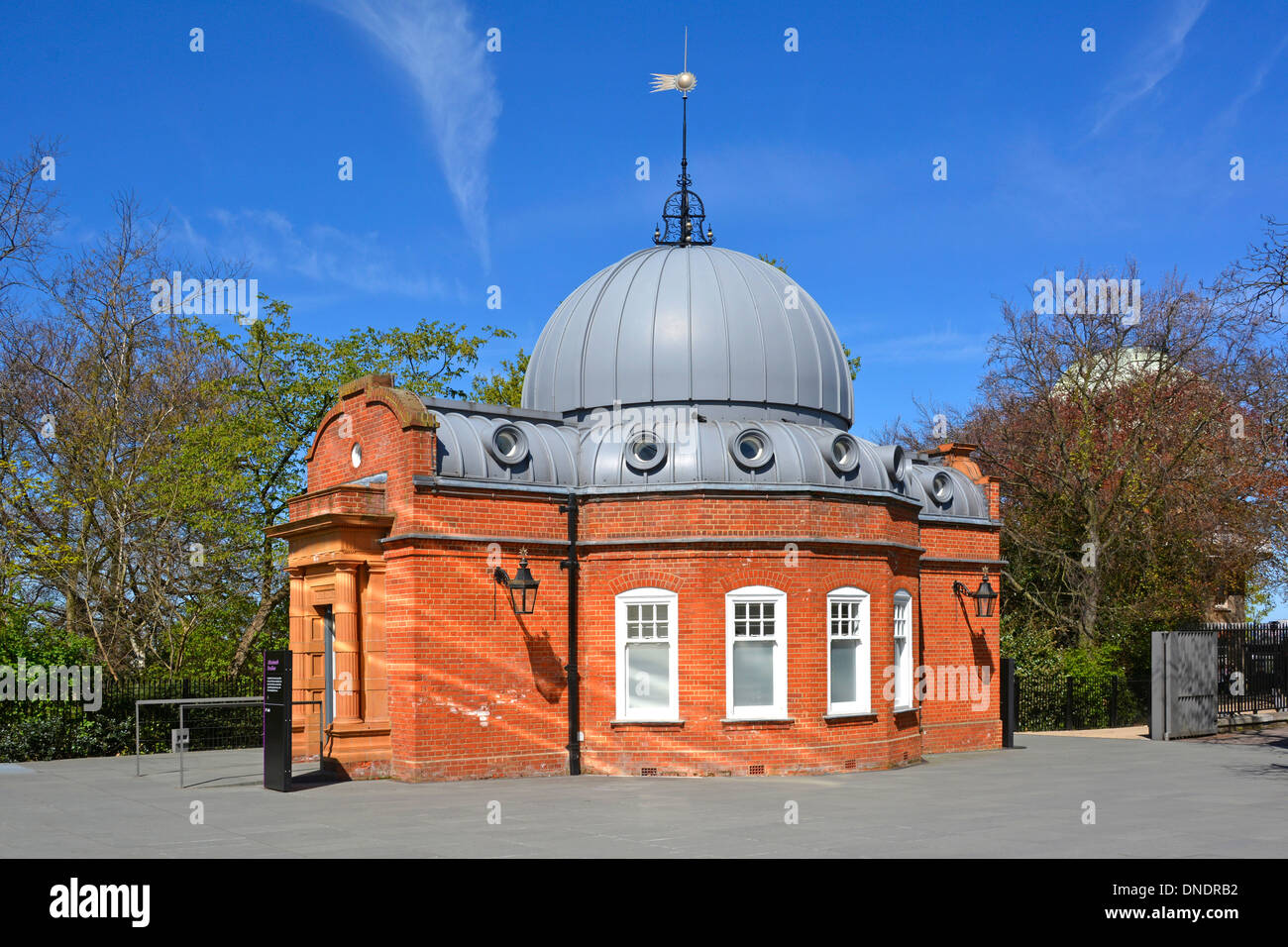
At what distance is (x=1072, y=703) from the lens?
2866 centimetres

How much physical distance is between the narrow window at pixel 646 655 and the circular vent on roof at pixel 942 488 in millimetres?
7781

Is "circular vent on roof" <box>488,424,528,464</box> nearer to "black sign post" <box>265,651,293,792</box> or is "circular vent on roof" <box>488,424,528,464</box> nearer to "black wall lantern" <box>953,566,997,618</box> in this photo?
"black sign post" <box>265,651,293,792</box>

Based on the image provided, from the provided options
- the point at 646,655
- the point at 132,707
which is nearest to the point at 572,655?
the point at 646,655

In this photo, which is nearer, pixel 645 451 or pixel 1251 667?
pixel 645 451

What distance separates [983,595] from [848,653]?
210 inches

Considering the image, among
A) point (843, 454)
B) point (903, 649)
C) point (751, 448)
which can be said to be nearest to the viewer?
point (751, 448)

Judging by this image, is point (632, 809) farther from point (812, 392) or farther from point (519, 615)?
point (812, 392)

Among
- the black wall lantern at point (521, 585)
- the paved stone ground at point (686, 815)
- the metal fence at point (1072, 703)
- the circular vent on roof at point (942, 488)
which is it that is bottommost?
the metal fence at point (1072, 703)

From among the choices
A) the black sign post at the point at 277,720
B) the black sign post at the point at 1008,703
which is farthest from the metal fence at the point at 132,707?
the black sign post at the point at 1008,703

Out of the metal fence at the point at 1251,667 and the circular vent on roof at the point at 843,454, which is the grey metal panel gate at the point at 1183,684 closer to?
the metal fence at the point at 1251,667

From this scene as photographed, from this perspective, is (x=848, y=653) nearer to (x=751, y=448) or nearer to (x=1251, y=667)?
(x=751, y=448)

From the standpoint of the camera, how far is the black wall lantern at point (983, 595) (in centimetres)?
2409

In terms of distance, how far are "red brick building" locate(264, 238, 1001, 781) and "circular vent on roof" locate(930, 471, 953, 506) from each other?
313 cm
